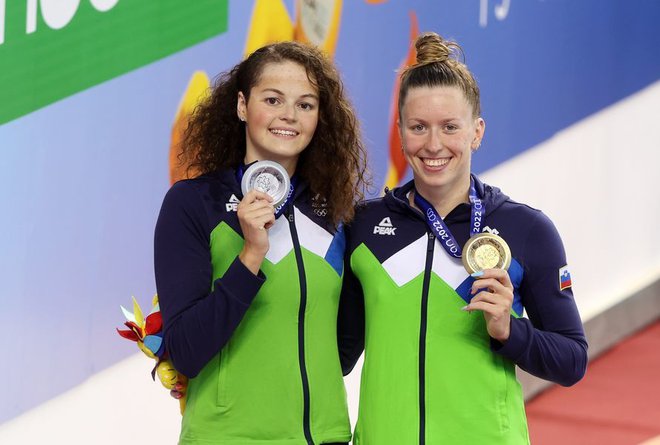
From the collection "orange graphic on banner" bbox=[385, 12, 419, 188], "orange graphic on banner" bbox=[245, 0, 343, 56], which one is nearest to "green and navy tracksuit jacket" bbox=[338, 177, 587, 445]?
"orange graphic on banner" bbox=[245, 0, 343, 56]

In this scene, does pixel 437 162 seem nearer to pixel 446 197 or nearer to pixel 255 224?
pixel 446 197

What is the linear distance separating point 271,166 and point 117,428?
6.53 ft

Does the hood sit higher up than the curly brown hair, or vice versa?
the curly brown hair

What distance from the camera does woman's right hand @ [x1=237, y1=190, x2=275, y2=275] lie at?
279 centimetres

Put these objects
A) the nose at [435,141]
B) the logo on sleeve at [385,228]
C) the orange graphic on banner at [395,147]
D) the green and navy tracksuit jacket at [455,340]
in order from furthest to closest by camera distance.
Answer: the orange graphic on banner at [395,147] < the logo on sleeve at [385,228] < the nose at [435,141] < the green and navy tracksuit jacket at [455,340]

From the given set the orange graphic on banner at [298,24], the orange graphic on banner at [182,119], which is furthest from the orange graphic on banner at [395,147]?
the orange graphic on banner at [182,119]

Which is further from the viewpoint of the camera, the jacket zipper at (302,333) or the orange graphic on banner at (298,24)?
the orange graphic on banner at (298,24)

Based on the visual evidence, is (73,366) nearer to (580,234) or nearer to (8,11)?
(8,11)

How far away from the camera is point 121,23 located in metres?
4.31

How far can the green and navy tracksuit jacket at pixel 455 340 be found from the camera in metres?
2.85

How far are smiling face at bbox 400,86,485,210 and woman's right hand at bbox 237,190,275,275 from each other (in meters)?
0.45

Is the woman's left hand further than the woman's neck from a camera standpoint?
No

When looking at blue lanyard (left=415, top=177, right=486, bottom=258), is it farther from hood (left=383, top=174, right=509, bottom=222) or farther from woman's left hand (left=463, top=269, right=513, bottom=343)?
woman's left hand (left=463, top=269, right=513, bottom=343)

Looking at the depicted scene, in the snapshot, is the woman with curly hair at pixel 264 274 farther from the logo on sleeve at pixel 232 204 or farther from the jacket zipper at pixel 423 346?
the jacket zipper at pixel 423 346
